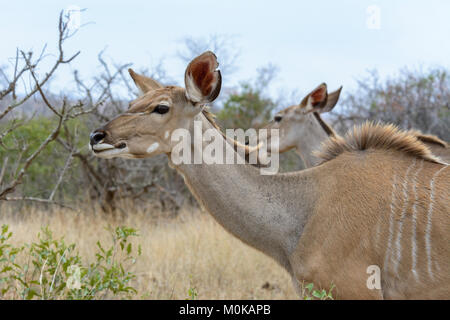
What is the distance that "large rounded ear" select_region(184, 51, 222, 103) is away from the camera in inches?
119

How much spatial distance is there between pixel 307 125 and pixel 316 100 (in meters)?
0.31

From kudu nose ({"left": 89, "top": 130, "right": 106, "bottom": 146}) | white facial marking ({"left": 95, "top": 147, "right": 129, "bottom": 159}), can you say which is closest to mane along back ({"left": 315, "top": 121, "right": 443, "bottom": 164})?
white facial marking ({"left": 95, "top": 147, "right": 129, "bottom": 159})

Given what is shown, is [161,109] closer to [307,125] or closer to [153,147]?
[153,147]

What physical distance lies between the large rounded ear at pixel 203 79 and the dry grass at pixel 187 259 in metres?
2.10

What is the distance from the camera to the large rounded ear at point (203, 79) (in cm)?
303

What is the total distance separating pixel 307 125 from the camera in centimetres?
608

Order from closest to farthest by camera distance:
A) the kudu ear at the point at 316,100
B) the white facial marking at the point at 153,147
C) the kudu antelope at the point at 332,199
→ the kudu antelope at the point at 332,199 → the white facial marking at the point at 153,147 → the kudu ear at the point at 316,100

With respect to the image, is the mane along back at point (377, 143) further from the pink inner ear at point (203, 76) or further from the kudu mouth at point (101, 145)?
the kudu mouth at point (101, 145)

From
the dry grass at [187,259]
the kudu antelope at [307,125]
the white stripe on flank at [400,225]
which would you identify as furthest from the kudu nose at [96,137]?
the kudu antelope at [307,125]

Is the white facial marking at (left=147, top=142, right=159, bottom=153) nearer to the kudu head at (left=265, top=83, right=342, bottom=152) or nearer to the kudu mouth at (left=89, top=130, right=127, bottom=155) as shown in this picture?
the kudu mouth at (left=89, top=130, right=127, bottom=155)

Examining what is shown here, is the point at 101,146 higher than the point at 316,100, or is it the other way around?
the point at 316,100

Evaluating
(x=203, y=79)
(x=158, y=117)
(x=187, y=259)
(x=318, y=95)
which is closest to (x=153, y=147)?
(x=158, y=117)

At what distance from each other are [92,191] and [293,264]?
547 centimetres
